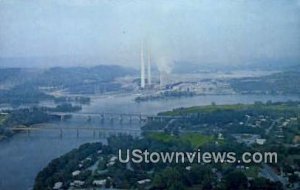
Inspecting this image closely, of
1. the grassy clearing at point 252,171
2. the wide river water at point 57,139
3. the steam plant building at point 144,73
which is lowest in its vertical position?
the grassy clearing at point 252,171

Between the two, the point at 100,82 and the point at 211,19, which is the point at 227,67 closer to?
the point at 211,19

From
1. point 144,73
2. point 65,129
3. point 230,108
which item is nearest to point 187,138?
point 230,108

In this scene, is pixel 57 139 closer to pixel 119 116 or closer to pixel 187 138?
pixel 119 116

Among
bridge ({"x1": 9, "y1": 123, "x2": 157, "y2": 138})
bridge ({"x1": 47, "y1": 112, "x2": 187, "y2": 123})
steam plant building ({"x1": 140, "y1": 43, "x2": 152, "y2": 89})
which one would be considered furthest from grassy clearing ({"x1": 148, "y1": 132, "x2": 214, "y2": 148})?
steam plant building ({"x1": 140, "y1": 43, "x2": 152, "y2": 89})

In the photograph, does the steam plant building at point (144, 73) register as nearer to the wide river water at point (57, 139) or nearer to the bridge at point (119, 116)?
the wide river water at point (57, 139)

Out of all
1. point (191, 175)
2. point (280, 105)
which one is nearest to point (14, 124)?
point (191, 175)

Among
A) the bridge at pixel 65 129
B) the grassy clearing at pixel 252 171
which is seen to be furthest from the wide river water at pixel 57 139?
the grassy clearing at pixel 252 171

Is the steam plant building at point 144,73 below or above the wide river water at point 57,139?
above

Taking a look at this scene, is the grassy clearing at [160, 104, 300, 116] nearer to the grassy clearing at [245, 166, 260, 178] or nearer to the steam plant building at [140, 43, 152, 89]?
the steam plant building at [140, 43, 152, 89]
